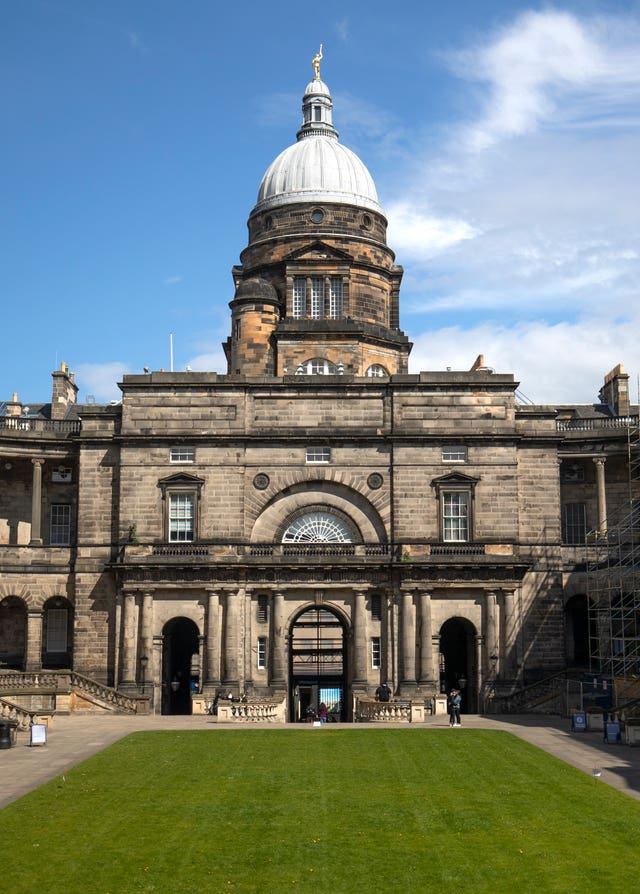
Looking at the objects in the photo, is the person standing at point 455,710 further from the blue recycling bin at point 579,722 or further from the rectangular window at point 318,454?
the rectangular window at point 318,454

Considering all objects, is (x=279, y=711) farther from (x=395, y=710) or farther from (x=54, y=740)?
(x=54, y=740)

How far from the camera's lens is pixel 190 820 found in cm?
2697

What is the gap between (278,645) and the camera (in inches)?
2186

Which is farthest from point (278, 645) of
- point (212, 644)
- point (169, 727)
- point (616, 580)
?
point (616, 580)

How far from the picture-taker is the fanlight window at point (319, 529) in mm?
57500

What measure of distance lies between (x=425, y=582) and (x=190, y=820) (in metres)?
30.1

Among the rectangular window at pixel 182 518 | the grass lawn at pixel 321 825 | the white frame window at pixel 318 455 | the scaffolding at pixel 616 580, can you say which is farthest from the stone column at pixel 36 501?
the scaffolding at pixel 616 580

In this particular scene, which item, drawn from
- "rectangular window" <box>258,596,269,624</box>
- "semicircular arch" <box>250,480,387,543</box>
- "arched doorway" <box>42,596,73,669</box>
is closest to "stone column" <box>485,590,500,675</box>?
"semicircular arch" <box>250,480,387,543</box>

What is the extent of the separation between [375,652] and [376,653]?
0.06m

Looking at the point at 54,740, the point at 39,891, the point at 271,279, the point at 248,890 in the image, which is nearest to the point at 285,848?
the point at 248,890

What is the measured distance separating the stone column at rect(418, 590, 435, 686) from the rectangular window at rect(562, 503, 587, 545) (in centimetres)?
988

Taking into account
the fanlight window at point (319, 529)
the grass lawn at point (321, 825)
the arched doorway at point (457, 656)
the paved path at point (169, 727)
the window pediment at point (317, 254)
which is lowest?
the grass lawn at point (321, 825)

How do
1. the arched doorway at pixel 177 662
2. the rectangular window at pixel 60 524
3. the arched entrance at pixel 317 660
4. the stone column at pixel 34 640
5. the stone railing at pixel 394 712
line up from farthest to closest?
the arched entrance at pixel 317 660
the rectangular window at pixel 60 524
the stone column at pixel 34 640
the arched doorway at pixel 177 662
the stone railing at pixel 394 712

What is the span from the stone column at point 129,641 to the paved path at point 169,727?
13.4ft
